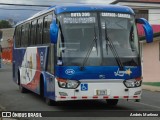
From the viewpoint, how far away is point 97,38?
13.4 metres

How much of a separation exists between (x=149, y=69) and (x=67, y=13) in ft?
65.8

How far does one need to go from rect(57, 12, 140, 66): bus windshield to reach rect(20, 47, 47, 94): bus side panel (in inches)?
74.7

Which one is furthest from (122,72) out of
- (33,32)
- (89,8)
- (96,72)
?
(33,32)

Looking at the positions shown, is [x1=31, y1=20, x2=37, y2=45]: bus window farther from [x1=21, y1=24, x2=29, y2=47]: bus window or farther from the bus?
the bus


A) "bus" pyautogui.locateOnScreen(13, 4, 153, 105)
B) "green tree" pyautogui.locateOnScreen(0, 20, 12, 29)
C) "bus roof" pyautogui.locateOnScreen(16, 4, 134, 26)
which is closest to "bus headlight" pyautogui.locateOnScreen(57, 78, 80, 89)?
"bus" pyautogui.locateOnScreen(13, 4, 153, 105)

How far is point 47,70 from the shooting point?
14781 mm

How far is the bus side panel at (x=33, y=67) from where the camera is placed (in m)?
15.8

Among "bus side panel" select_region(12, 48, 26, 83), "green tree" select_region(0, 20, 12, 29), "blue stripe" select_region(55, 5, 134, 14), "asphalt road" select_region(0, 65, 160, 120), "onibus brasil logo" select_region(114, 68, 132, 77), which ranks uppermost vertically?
"blue stripe" select_region(55, 5, 134, 14)

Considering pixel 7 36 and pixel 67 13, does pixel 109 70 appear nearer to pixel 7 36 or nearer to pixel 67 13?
pixel 67 13

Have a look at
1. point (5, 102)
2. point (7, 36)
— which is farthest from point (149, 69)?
point (7, 36)

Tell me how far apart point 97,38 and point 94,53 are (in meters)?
0.49

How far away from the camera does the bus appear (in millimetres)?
13000

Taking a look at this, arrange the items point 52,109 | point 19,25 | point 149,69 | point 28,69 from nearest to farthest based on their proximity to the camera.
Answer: point 52,109, point 28,69, point 19,25, point 149,69

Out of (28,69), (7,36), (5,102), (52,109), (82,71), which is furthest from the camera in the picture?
(7,36)
